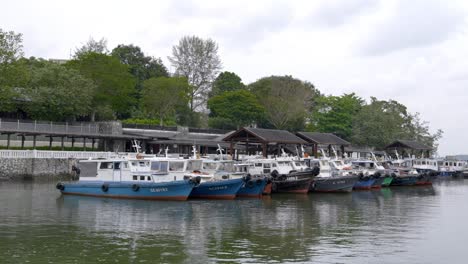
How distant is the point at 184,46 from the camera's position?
97.5 meters

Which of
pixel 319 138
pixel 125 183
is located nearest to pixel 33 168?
pixel 125 183

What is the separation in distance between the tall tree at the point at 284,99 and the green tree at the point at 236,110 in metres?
4.68

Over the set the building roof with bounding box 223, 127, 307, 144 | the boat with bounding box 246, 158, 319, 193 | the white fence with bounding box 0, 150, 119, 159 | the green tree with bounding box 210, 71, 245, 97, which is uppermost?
the green tree with bounding box 210, 71, 245, 97

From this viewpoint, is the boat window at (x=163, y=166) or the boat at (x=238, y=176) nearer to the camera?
the boat window at (x=163, y=166)

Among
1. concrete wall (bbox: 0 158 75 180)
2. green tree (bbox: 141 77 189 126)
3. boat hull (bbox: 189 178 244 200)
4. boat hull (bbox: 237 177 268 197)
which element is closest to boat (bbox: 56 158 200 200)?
boat hull (bbox: 189 178 244 200)

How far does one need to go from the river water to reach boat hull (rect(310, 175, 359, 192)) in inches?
256

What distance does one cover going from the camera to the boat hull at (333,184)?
46656mm

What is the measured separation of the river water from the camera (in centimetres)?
2005

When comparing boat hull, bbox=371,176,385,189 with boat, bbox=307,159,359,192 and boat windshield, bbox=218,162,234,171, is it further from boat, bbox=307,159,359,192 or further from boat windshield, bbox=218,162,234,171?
boat windshield, bbox=218,162,234,171

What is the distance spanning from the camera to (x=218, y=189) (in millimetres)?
38781

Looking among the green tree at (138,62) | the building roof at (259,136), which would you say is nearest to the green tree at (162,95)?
the green tree at (138,62)

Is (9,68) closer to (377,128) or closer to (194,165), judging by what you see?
(194,165)

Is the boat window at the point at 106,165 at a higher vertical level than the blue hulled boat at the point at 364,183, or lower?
higher

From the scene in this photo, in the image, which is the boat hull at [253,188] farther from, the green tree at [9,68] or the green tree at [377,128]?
the green tree at [377,128]
